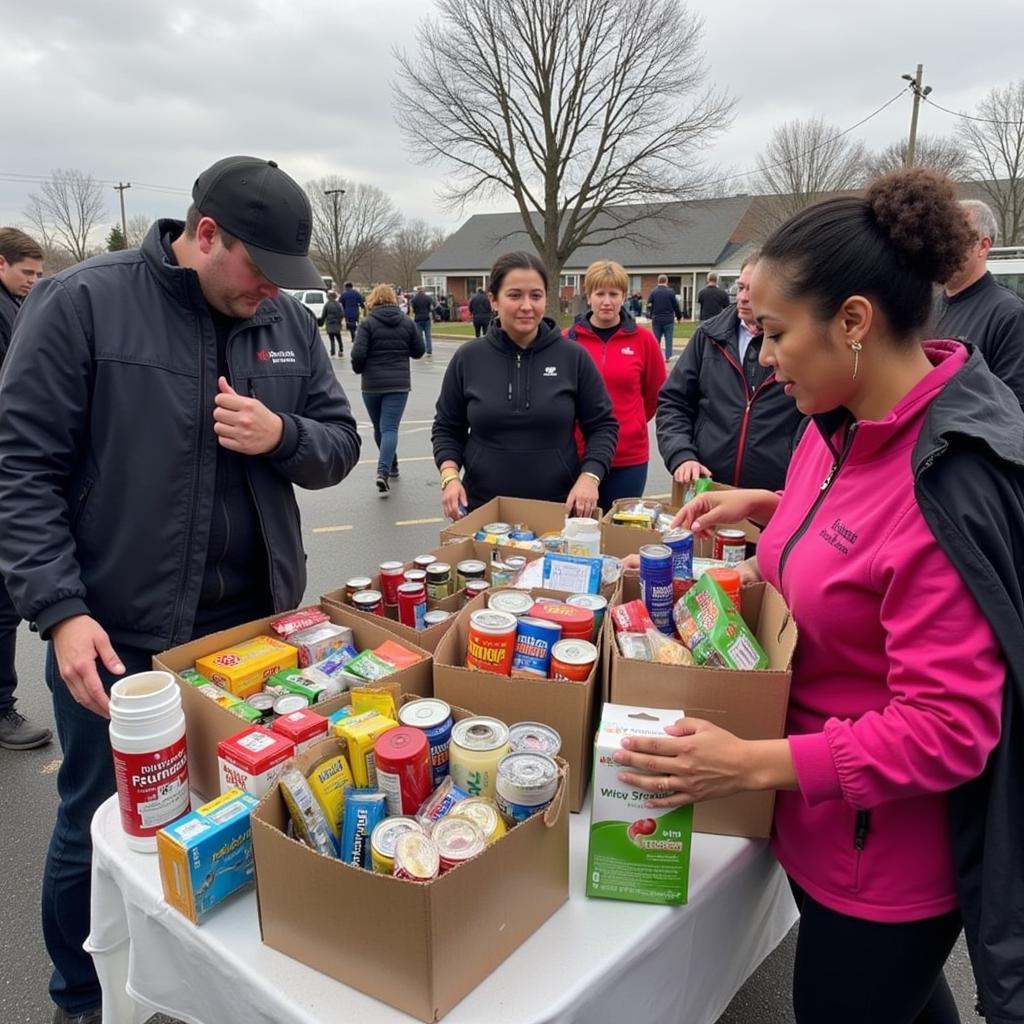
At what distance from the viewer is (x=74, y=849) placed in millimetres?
1726

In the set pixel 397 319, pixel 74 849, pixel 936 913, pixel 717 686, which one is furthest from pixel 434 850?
pixel 397 319

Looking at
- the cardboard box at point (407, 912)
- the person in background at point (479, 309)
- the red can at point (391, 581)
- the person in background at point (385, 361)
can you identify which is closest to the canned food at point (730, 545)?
the red can at point (391, 581)

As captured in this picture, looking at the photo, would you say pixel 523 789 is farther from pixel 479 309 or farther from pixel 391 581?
pixel 479 309

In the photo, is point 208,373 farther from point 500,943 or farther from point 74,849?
point 500,943

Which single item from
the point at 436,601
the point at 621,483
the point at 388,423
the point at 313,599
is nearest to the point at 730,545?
the point at 436,601

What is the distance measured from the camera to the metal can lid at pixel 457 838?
1.03 meters

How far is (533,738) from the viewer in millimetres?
1283

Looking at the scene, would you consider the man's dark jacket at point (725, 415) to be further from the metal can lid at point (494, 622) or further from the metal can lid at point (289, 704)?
the metal can lid at point (289, 704)

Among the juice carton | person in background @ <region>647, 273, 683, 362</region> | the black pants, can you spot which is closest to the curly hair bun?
the black pants

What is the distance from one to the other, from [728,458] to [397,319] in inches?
199

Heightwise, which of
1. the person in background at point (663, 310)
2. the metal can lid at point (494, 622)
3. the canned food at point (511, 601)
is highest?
the person in background at point (663, 310)

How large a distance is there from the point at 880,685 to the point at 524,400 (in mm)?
2127

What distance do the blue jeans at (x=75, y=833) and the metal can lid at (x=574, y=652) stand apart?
1051mm

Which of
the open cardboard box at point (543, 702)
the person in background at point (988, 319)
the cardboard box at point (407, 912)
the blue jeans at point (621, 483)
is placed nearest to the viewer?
the cardboard box at point (407, 912)
